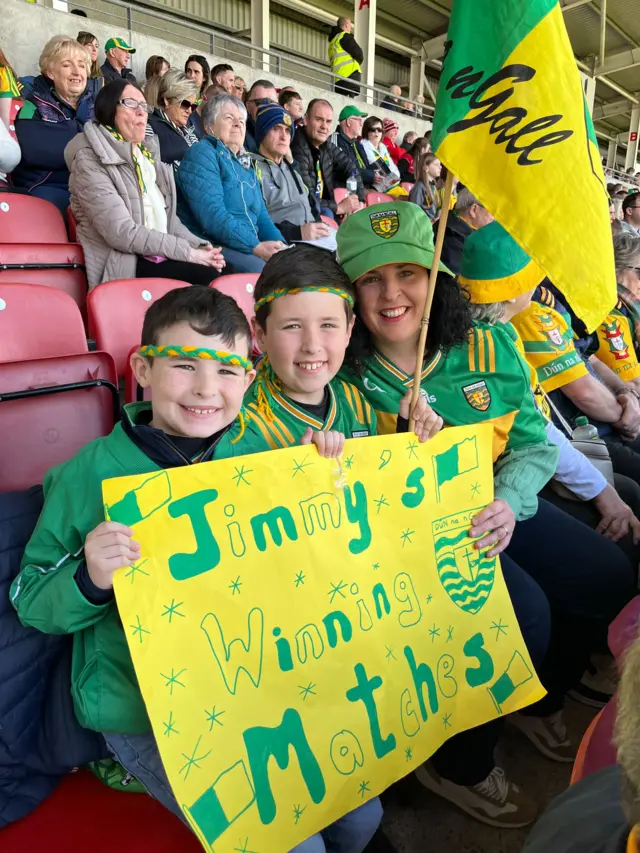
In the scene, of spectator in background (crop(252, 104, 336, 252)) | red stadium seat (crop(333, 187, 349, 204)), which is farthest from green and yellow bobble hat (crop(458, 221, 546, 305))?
red stadium seat (crop(333, 187, 349, 204))

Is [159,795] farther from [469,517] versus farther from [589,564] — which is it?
[589,564]

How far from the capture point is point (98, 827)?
1.09 m

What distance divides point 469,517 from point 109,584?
0.94m

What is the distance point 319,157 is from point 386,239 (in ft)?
16.5

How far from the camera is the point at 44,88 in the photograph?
4.91m

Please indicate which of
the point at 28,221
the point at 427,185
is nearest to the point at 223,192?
the point at 28,221

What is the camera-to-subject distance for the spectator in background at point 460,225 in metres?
3.29

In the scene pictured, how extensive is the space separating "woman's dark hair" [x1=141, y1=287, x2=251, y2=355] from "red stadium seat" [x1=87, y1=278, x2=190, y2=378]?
126cm

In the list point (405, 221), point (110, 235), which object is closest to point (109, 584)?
point (405, 221)

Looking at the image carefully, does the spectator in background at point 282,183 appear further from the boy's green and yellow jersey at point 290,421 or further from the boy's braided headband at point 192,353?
the boy's braided headband at point 192,353

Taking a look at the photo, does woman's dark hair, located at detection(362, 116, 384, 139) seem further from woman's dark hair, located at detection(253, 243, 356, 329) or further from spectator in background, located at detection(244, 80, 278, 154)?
woman's dark hair, located at detection(253, 243, 356, 329)

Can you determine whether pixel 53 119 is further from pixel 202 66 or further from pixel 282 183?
pixel 202 66

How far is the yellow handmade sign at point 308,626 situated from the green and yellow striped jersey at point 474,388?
0.29 m

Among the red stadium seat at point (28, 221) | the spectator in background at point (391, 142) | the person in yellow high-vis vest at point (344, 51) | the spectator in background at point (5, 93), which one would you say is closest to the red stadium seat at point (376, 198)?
the spectator in background at point (391, 142)
